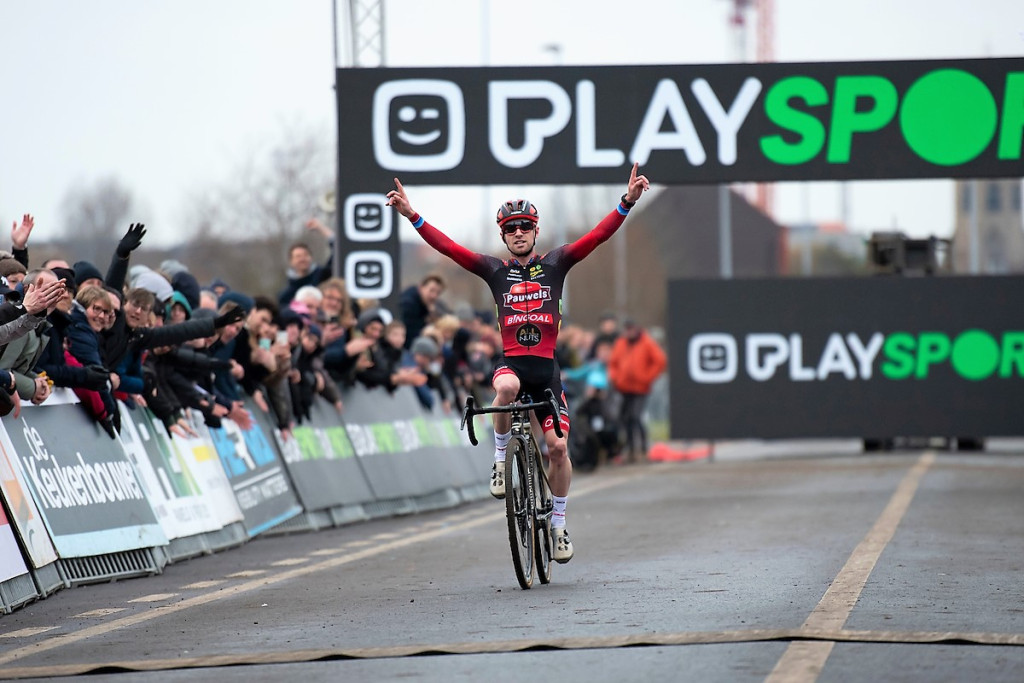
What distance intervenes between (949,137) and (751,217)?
252 feet

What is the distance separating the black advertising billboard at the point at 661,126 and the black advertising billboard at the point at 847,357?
7.33 meters

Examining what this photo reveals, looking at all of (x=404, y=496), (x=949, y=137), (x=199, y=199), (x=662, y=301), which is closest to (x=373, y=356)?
(x=404, y=496)

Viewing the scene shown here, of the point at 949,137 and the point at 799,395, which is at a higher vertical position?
the point at 949,137

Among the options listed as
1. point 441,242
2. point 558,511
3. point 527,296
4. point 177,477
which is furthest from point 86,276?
point 558,511

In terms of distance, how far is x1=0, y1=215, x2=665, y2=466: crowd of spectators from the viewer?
11.8 metres

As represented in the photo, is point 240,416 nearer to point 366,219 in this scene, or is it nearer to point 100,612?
point 366,219

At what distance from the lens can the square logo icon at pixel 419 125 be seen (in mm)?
20078

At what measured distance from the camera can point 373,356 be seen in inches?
746

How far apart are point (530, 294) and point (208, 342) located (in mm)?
5031

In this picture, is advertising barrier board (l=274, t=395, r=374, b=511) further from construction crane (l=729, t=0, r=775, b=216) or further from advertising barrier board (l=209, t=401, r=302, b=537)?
construction crane (l=729, t=0, r=775, b=216)

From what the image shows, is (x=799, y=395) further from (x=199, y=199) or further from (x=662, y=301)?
(x=662, y=301)

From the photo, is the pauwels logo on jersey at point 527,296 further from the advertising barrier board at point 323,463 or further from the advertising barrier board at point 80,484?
the advertising barrier board at point 323,463

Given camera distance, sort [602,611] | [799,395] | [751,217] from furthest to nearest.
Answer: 1. [751,217]
2. [799,395]
3. [602,611]

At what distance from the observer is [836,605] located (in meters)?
8.68
